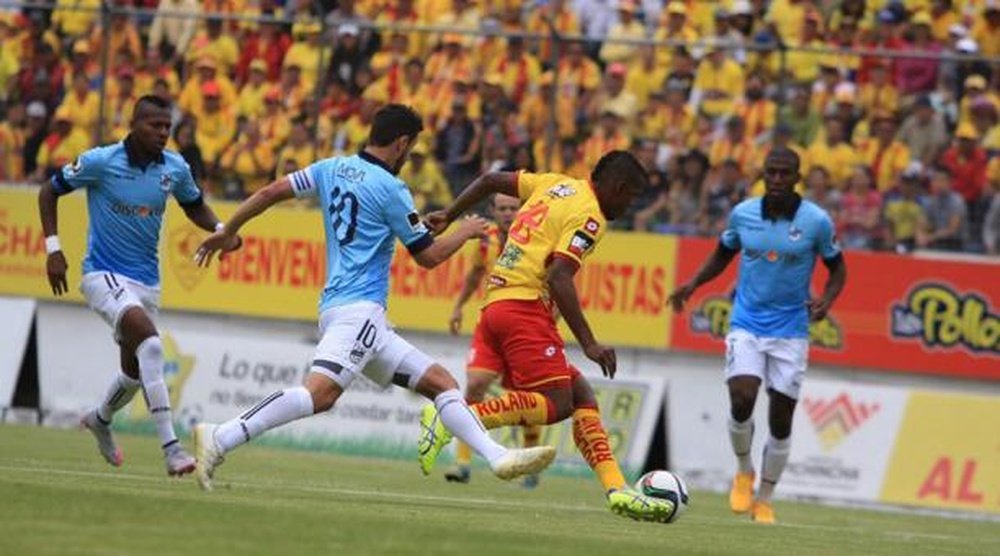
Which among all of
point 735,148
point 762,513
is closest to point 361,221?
point 762,513

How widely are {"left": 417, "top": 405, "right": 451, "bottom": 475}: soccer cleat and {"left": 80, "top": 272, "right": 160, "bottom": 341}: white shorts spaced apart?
9.95ft

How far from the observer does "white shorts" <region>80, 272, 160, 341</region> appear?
53.2ft

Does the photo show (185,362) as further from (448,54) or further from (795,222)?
(795,222)

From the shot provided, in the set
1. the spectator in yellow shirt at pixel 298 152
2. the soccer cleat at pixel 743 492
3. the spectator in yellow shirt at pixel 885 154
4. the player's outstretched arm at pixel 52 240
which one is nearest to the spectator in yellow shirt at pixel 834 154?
the spectator in yellow shirt at pixel 885 154

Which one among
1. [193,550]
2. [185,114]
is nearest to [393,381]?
[193,550]

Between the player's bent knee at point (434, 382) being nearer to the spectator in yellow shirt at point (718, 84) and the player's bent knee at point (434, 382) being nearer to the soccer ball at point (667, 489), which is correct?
the soccer ball at point (667, 489)

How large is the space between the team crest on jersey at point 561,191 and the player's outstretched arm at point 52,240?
3.59 metres

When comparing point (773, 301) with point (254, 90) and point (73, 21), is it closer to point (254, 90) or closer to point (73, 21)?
point (254, 90)

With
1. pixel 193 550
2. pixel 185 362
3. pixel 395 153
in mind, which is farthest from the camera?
pixel 185 362

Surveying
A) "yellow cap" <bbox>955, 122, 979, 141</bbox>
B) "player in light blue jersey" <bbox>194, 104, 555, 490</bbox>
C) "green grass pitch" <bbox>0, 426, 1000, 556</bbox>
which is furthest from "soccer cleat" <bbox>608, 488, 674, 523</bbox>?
"yellow cap" <bbox>955, 122, 979, 141</bbox>

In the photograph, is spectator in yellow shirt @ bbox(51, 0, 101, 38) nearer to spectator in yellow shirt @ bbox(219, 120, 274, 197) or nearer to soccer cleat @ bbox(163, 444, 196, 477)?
spectator in yellow shirt @ bbox(219, 120, 274, 197)

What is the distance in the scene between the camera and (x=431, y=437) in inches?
552

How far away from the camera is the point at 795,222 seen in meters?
17.4

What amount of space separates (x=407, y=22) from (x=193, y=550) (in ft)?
62.0
